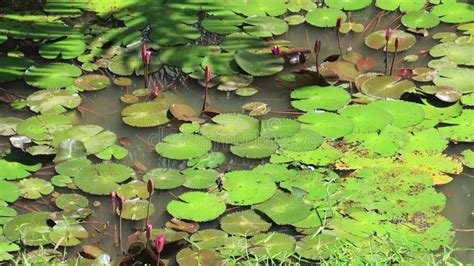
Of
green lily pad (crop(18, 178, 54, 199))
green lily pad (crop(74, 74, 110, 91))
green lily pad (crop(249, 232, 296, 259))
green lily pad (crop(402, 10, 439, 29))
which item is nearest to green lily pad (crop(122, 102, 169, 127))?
A: green lily pad (crop(74, 74, 110, 91))

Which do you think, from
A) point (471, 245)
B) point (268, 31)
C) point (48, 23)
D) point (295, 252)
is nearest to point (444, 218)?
point (471, 245)

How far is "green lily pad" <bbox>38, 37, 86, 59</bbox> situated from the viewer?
5.23m

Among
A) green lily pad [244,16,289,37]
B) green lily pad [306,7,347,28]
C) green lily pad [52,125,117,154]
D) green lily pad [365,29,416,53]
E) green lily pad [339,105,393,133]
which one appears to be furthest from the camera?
green lily pad [306,7,347,28]

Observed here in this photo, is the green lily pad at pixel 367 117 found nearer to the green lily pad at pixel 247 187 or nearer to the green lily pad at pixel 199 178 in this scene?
the green lily pad at pixel 247 187

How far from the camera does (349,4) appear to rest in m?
5.73

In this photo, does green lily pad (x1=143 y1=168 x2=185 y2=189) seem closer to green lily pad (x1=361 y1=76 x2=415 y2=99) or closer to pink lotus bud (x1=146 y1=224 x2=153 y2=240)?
pink lotus bud (x1=146 y1=224 x2=153 y2=240)

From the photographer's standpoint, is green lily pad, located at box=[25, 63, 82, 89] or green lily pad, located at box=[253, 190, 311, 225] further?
green lily pad, located at box=[25, 63, 82, 89]

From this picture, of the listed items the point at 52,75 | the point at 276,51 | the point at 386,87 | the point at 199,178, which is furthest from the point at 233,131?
the point at 52,75

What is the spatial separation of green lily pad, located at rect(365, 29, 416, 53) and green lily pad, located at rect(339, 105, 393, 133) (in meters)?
0.69

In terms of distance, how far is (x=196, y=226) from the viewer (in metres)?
4.04

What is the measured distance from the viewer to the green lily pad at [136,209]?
4105mm

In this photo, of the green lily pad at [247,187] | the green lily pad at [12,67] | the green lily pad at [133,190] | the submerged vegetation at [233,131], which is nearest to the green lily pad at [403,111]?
the submerged vegetation at [233,131]

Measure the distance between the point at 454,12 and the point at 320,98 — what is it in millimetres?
1280

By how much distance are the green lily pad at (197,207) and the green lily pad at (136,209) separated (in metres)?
0.10
